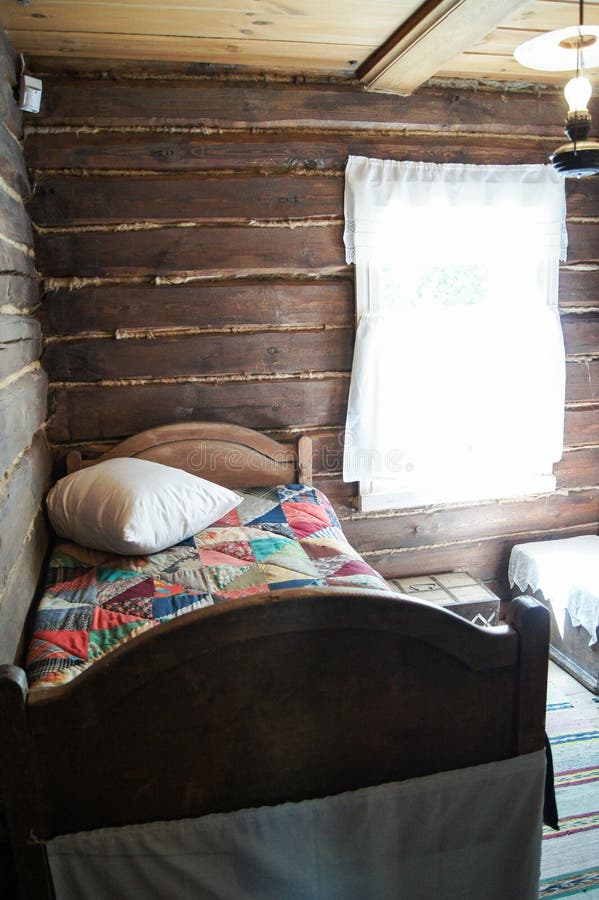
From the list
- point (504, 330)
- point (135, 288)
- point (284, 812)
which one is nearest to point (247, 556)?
point (284, 812)

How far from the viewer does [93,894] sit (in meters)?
1.30

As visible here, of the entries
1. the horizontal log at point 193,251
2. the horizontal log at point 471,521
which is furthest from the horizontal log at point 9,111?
the horizontal log at point 471,521

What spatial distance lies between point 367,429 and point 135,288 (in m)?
1.21

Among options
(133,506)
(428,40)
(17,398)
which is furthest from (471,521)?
(17,398)

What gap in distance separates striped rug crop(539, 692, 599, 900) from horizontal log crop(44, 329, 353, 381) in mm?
1774

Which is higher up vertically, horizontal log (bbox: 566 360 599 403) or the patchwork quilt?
horizontal log (bbox: 566 360 599 403)

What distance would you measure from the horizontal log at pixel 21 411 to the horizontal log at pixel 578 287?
2.47m

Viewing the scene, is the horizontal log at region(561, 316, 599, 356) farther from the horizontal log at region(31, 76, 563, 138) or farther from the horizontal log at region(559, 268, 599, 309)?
the horizontal log at region(31, 76, 563, 138)

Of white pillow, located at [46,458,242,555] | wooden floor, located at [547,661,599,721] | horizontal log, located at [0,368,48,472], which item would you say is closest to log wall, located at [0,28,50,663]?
horizontal log, located at [0,368,48,472]

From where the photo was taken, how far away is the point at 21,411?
92.7 inches

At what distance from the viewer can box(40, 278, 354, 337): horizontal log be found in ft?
9.82

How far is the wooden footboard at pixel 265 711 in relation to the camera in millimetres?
1257

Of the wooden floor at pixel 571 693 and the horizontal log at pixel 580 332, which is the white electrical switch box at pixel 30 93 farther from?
the wooden floor at pixel 571 693

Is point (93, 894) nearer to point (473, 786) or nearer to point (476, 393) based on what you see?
point (473, 786)
